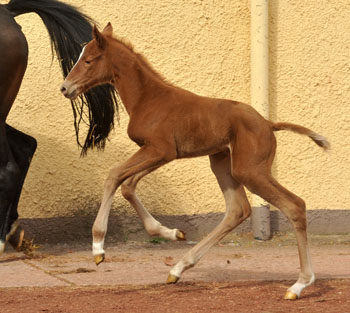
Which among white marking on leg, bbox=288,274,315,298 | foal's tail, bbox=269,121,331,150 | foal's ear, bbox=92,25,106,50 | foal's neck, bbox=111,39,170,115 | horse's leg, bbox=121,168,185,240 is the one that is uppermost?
foal's ear, bbox=92,25,106,50

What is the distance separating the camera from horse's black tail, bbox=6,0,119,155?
673cm

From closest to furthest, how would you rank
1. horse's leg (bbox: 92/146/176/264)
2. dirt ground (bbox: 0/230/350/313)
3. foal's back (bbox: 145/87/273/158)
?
dirt ground (bbox: 0/230/350/313), horse's leg (bbox: 92/146/176/264), foal's back (bbox: 145/87/273/158)

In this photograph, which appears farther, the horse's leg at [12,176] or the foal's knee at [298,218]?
the horse's leg at [12,176]

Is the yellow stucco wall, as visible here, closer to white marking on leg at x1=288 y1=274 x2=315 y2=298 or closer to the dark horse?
the dark horse

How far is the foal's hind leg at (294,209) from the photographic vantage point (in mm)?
4941

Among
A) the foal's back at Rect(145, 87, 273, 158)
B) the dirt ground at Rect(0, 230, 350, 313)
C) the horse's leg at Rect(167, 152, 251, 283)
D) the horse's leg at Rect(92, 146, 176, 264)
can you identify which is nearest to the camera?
the dirt ground at Rect(0, 230, 350, 313)

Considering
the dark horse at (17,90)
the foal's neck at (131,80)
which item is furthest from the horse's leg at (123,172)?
the dark horse at (17,90)

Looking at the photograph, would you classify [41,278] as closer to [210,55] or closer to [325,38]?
[210,55]

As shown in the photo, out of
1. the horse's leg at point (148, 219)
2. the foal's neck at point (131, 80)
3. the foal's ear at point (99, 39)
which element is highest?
the foal's ear at point (99, 39)

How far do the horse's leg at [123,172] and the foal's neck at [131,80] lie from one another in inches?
14.9

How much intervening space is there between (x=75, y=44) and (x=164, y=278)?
7.58ft

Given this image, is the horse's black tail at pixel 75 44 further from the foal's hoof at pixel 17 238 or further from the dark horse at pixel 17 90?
the foal's hoof at pixel 17 238

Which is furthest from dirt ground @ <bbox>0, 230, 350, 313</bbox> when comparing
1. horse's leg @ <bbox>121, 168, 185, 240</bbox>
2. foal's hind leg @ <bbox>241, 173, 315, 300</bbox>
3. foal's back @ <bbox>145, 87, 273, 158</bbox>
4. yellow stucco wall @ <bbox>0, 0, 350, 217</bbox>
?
foal's back @ <bbox>145, 87, 273, 158</bbox>

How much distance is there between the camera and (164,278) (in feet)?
Result: 18.5
